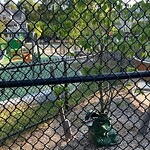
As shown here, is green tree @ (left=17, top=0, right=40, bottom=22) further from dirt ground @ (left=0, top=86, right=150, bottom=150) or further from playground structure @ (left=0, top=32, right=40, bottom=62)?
dirt ground @ (left=0, top=86, right=150, bottom=150)

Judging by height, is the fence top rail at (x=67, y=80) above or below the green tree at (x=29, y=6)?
below

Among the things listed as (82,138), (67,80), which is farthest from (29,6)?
(82,138)

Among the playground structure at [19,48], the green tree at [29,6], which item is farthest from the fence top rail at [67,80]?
the green tree at [29,6]

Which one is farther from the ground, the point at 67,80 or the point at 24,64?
the point at 24,64

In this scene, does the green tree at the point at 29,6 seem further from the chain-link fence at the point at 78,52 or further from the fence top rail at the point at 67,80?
the fence top rail at the point at 67,80

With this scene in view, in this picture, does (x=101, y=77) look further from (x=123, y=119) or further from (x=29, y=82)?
(x=123, y=119)

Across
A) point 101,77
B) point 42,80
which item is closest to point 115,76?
point 101,77

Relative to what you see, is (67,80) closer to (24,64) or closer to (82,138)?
(24,64)

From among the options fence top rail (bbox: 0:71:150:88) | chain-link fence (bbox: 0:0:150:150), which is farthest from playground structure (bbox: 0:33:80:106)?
fence top rail (bbox: 0:71:150:88)

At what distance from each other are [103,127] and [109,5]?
1.71 m

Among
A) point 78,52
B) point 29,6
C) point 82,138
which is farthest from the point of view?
point 82,138

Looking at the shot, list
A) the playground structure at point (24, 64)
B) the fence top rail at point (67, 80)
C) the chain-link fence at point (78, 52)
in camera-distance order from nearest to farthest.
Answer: the fence top rail at point (67, 80) < the chain-link fence at point (78, 52) < the playground structure at point (24, 64)

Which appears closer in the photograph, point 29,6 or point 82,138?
point 29,6

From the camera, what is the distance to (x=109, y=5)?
8.05ft
